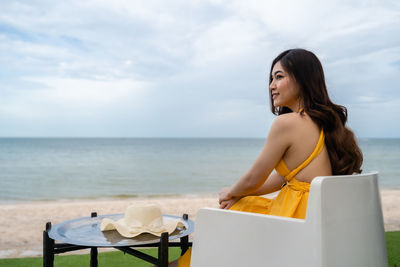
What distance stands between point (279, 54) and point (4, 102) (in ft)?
147

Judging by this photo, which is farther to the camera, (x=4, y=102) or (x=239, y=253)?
(x=4, y=102)

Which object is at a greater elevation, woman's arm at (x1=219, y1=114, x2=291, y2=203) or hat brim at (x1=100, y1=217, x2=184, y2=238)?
woman's arm at (x1=219, y1=114, x2=291, y2=203)

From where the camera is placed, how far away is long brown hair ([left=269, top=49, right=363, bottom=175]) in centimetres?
149

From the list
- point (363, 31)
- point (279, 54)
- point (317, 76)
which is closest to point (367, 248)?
point (317, 76)

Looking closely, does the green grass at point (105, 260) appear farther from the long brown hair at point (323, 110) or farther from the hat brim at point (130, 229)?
the long brown hair at point (323, 110)

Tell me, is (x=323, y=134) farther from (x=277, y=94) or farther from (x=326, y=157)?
(x=277, y=94)

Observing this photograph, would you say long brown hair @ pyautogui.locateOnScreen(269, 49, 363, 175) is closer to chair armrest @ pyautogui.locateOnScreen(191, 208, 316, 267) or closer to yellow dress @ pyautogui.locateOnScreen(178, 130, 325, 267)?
yellow dress @ pyautogui.locateOnScreen(178, 130, 325, 267)

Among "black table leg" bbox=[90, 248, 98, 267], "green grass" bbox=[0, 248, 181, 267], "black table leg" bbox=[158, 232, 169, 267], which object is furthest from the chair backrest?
"green grass" bbox=[0, 248, 181, 267]

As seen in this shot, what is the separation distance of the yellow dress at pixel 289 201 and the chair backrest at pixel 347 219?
194 mm

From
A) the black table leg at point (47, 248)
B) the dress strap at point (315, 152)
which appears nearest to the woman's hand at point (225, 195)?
the dress strap at point (315, 152)

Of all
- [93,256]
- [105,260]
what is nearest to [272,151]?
[93,256]

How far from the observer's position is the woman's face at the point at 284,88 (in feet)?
5.13

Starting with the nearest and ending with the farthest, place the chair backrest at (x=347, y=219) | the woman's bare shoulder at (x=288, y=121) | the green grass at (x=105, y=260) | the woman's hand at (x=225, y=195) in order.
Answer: the chair backrest at (x=347, y=219) → the woman's bare shoulder at (x=288, y=121) → the woman's hand at (x=225, y=195) → the green grass at (x=105, y=260)

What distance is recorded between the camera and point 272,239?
1.31m
